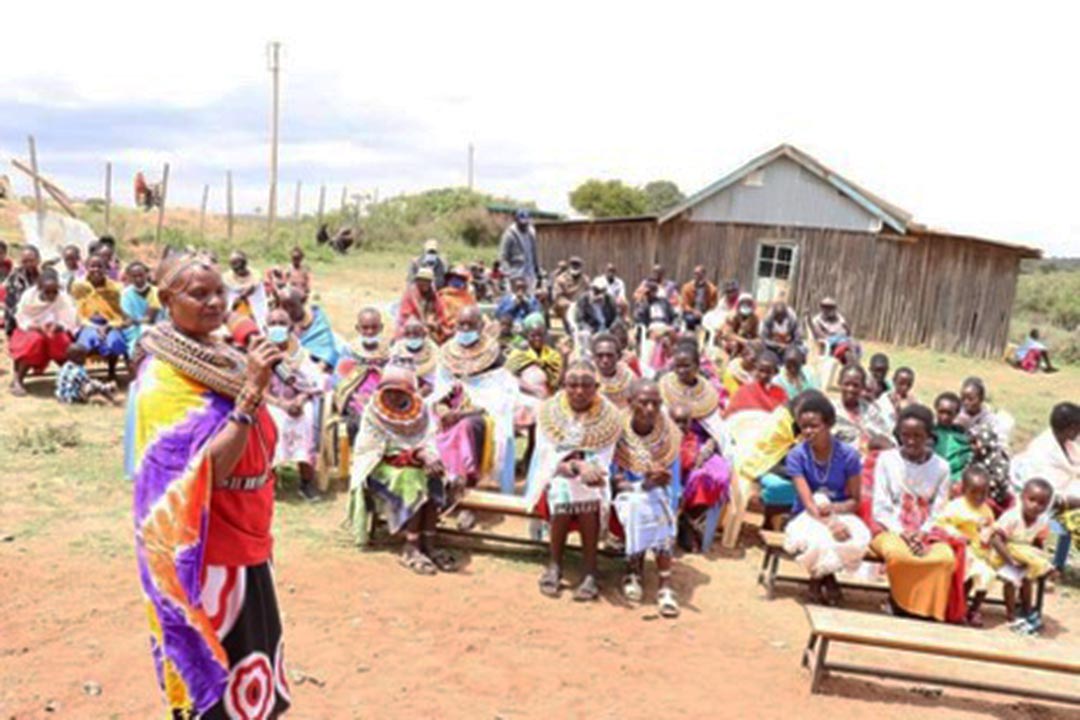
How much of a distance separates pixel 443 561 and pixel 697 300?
9.46 meters

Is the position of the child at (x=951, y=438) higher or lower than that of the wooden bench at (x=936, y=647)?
higher

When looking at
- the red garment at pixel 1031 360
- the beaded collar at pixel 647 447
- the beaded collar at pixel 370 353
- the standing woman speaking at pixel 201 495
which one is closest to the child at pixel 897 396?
the beaded collar at pixel 647 447

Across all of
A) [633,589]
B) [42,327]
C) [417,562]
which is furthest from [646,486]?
[42,327]

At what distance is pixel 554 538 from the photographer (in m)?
5.63

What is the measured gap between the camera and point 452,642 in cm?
477

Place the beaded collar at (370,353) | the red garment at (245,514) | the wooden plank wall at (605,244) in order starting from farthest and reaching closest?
the wooden plank wall at (605,244) → the beaded collar at (370,353) → the red garment at (245,514)

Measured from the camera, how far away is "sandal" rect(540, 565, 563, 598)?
18.1 ft

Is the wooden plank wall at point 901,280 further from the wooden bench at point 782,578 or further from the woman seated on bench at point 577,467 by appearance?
the woman seated on bench at point 577,467

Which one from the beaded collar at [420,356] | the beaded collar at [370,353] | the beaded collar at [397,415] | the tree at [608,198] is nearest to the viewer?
the beaded collar at [397,415]

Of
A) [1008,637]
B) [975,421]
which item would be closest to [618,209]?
[975,421]

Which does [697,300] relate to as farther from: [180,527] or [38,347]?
[180,527]

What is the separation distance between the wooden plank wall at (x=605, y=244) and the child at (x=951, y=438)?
14.2 meters

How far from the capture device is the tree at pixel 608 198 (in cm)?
4066

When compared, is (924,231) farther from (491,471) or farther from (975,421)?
(491,471)
